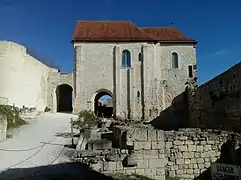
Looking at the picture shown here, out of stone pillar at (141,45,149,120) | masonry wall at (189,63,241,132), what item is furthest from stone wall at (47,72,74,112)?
masonry wall at (189,63,241,132)

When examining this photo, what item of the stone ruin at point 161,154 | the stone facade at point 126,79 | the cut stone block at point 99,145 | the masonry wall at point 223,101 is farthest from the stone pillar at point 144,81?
the stone ruin at point 161,154

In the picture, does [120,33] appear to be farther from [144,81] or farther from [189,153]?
[189,153]

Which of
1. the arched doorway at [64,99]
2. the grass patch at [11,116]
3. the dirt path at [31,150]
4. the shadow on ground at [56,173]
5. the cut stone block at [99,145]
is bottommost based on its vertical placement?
the shadow on ground at [56,173]

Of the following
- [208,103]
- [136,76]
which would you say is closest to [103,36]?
[136,76]

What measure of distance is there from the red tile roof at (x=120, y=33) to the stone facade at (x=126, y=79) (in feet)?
2.24

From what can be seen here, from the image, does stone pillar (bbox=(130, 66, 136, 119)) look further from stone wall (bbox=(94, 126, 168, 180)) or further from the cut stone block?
stone wall (bbox=(94, 126, 168, 180))

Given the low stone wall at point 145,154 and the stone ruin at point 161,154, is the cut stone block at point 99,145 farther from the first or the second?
the low stone wall at point 145,154

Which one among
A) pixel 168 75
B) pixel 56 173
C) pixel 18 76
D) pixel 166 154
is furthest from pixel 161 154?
pixel 168 75

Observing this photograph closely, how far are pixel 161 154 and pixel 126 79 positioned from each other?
21.0 m

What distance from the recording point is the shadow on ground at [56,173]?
666 centimetres

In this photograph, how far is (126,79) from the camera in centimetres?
2828

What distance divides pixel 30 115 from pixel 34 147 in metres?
11.2

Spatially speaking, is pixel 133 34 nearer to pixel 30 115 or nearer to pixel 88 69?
pixel 88 69

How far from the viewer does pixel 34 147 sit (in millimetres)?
10836
